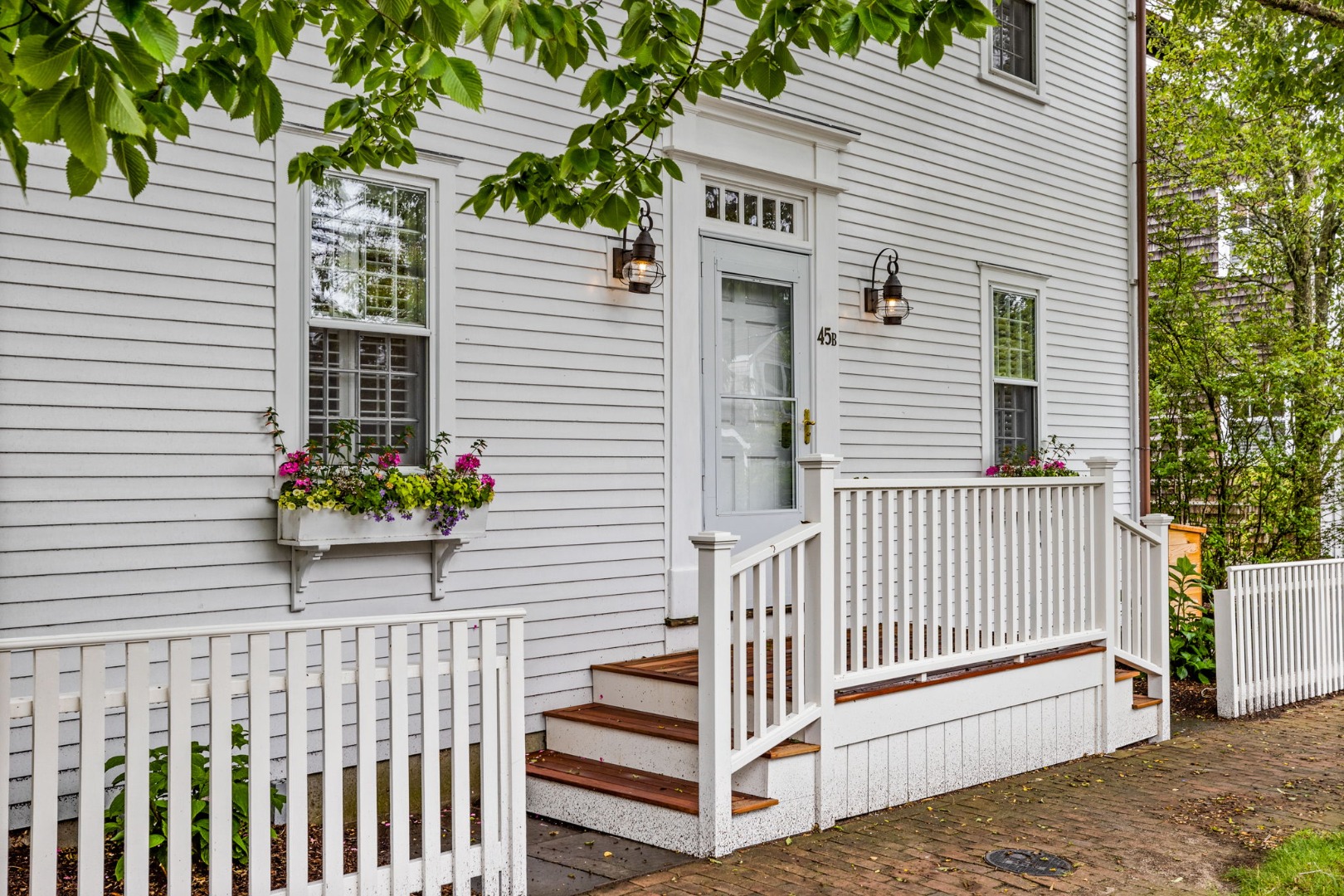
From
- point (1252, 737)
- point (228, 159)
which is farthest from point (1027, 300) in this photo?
point (228, 159)

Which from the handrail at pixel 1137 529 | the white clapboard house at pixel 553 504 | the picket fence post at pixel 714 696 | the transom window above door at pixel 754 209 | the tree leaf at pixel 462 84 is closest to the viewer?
the tree leaf at pixel 462 84

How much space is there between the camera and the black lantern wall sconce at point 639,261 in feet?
20.1

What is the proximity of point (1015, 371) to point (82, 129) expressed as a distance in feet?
25.2

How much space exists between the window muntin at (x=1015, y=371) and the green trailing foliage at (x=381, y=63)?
16.6 feet

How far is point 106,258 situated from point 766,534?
12.8ft

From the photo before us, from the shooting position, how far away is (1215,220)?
45.3ft

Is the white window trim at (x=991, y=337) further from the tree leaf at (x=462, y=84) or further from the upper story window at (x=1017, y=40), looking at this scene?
the tree leaf at (x=462, y=84)

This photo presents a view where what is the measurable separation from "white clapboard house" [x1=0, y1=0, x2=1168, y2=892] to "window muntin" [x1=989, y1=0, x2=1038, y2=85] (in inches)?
28.6

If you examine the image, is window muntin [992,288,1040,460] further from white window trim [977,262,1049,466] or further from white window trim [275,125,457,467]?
white window trim [275,125,457,467]

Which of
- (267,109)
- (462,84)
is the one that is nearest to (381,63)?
(267,109)

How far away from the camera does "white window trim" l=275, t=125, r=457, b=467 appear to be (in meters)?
4.97

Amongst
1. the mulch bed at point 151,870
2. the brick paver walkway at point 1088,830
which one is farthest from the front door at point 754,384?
the mulch bed at point 151,870

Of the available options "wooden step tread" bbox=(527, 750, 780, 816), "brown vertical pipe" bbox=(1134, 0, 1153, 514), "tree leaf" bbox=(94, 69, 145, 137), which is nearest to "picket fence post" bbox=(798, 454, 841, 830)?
"wooden step tread" bbox=(527, 750, 780, 816)

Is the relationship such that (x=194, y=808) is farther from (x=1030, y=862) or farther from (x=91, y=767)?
(x=1030, y=862)
